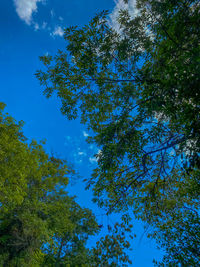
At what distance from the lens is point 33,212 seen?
1098 centimetres

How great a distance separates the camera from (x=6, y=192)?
7723mm

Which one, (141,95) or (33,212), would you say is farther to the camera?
(33,212)

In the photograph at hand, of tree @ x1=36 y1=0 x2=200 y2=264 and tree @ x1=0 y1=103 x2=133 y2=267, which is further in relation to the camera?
tree @ x1=0 y1=103 x2=133 y2=267

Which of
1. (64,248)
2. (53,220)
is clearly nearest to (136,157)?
(53,220)

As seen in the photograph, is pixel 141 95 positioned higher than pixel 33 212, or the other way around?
pixel 141 95

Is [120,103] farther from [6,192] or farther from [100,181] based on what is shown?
[6,192]

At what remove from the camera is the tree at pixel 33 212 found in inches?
344

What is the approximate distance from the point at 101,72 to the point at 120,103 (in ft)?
5.49

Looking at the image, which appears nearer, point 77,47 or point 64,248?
point 77,47

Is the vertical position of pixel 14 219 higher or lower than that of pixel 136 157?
lower

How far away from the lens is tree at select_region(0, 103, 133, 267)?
8.73m

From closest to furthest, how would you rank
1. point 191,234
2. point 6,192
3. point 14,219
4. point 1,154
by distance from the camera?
point 191,234 < point 6,192 < point 1,154 < point 14,219

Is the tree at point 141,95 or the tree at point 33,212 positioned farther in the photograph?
the tree at point 33,212

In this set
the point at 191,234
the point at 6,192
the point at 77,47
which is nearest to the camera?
the point at 77,47
